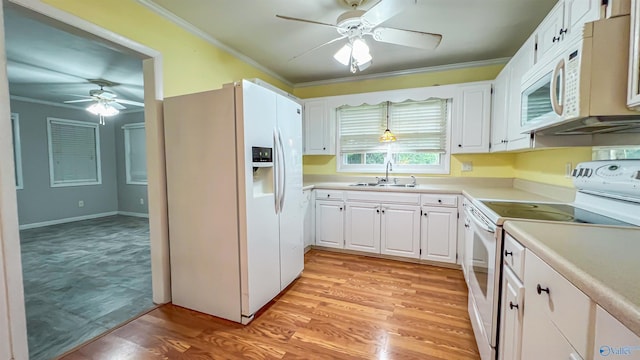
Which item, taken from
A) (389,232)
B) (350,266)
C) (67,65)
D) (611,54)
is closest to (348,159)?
(389,232)

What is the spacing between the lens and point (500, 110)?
2598mm

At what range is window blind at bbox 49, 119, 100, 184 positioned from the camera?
510 centimetres

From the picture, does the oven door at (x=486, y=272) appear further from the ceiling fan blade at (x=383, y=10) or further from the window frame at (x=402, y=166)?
the window frame at (x=402, y=166)

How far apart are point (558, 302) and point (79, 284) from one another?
3592mm

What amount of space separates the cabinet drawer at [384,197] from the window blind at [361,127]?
81cm

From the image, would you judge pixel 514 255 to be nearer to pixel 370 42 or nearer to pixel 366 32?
pixel 366 32

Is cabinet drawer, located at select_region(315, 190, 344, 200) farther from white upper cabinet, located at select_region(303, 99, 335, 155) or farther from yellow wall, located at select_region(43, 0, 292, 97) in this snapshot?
yellow wall, located at select_region(43, 0, 292, 97)

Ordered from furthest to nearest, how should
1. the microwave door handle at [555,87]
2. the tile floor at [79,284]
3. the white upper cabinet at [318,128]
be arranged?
the white upper cabinet at [318,128] → the tile floor at [79,284] → the microwave door handle at [555,87]

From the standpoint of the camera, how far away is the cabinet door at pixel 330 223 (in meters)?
3.28

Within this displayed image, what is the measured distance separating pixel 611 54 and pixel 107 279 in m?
3.96

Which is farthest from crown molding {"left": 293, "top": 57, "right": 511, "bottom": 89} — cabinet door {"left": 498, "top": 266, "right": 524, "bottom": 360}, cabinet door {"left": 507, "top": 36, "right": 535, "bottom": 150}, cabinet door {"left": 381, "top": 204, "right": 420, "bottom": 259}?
cabinet door {"left": 498, "top": 266, "right": 524, "bottom": 360}

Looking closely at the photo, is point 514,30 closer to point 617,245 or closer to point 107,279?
point 617,245

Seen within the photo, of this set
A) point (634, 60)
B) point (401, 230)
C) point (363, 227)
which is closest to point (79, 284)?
point (363, 227)

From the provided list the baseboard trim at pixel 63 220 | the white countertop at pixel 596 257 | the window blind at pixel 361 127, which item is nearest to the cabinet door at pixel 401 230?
the window blind at pixel 361 127
